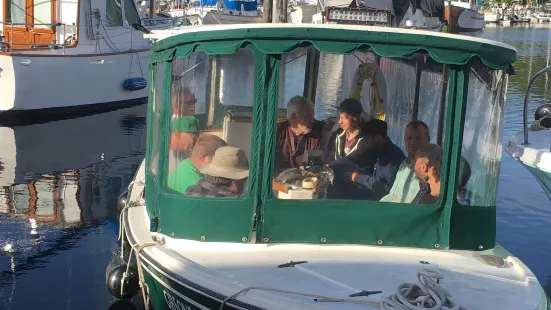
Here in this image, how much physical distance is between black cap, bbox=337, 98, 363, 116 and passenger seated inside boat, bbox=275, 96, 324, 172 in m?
0.21

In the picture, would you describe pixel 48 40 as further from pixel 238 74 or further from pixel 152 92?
pixel 238 74

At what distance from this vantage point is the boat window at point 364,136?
19.4 ft

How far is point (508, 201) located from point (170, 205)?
823 centimetres

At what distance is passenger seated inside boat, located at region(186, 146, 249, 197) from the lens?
5941mm

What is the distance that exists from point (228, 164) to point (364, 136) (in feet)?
3.56

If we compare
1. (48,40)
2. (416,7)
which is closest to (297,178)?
(416,7)

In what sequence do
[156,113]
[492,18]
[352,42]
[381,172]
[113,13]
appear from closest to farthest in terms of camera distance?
[352,42] < [381,172] < [156,113] < [113,13] < [492,18]

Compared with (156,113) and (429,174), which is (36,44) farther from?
(429,174)

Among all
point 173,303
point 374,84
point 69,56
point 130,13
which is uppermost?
point 130,13

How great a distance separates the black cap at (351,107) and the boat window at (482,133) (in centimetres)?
83

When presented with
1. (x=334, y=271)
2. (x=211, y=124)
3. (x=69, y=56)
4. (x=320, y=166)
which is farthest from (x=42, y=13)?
(x=334, y=271)

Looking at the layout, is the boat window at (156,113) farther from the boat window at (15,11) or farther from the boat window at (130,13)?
the boat window at (130,13)

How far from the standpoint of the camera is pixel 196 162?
239 inches

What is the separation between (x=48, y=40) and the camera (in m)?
20.5
